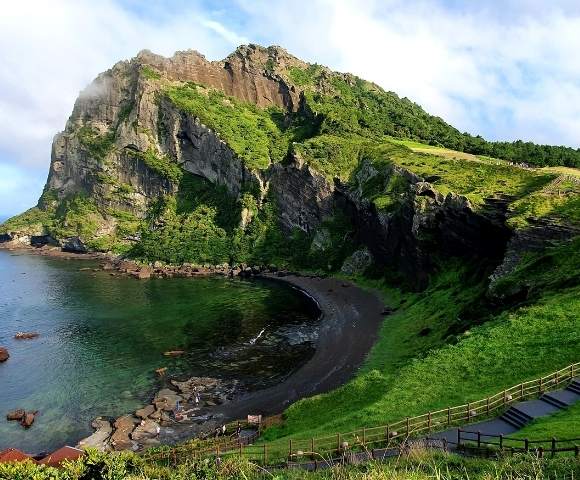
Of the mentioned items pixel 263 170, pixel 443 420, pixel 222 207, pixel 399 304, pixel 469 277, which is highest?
pixel 263 170

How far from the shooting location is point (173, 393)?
54188 mm

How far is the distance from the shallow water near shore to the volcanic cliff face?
25.5 metres

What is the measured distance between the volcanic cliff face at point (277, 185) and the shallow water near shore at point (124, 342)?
83.6 ft

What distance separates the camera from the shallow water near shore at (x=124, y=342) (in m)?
52.0

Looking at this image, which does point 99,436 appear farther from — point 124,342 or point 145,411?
point 124,342

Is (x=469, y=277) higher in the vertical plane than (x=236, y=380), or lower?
higher

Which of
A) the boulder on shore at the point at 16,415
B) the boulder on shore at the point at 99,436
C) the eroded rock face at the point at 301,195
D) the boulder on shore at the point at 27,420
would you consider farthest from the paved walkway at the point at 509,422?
the eroded rock face at the point at 301,195

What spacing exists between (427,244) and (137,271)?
88.6m

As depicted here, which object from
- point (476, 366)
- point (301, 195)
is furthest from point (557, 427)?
point (301, 195)

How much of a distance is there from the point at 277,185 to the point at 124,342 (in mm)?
92972

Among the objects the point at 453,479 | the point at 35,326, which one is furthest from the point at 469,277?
the point at 35,326

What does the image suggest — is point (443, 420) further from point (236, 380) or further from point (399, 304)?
point (399, 304)

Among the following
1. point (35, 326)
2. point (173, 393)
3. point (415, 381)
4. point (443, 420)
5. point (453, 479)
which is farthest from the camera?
point (35, 326)

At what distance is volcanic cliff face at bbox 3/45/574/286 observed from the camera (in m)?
83.9
